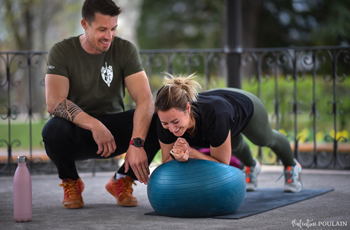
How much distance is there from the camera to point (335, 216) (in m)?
3.13

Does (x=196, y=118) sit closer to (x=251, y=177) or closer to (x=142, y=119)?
(x=142, y=119)

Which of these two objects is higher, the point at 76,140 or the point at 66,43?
the point at 66,43

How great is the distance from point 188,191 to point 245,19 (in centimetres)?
1046

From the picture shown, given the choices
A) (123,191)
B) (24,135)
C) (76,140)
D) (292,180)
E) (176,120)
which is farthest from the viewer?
(24,135)

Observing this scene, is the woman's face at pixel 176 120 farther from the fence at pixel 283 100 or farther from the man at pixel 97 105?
the fence at pixel 283 100

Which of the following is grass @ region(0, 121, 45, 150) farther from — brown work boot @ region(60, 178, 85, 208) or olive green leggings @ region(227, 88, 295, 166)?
olive green leggings @ region(227, 88, 295, 166)

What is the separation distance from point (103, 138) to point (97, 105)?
44cm

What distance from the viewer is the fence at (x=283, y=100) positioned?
5773mm

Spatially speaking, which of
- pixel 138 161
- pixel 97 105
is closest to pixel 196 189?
pixel 138 161

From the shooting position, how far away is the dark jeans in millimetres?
3461

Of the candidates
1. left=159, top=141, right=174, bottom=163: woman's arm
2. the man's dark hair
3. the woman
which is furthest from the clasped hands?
the man's dark hair

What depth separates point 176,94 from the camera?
303 centimetres

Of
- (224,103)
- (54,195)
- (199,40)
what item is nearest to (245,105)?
(224,103)

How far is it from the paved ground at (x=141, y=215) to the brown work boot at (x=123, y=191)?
0.23ft
